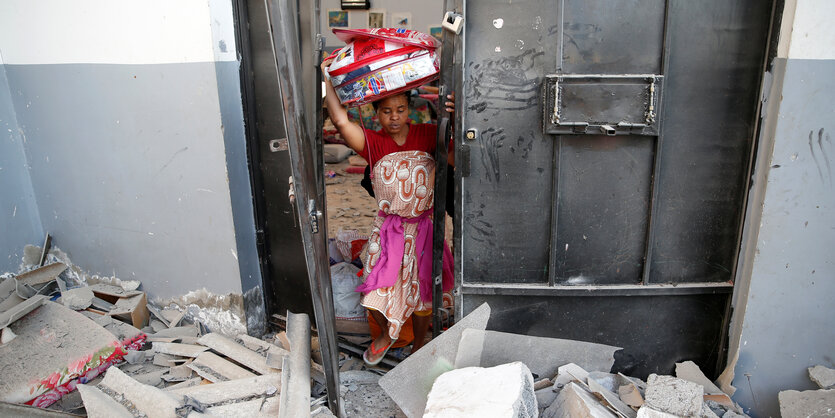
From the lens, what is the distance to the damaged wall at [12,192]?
3.39 m

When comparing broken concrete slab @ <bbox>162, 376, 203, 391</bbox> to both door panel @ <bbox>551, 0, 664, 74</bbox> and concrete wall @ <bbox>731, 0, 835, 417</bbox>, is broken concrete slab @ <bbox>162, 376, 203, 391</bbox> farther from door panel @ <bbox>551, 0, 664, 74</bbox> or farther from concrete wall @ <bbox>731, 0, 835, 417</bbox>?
concrete wall @ <bbox>731, 0, 835, 417</bbox>

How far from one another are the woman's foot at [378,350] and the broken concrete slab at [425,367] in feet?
1.66

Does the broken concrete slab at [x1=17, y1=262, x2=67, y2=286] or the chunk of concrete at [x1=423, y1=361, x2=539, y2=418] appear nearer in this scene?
the chunk of concrete at [x1=423, y1=361, x2=539, y2=418]

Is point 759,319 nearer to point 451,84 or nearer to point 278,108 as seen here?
point 451,84

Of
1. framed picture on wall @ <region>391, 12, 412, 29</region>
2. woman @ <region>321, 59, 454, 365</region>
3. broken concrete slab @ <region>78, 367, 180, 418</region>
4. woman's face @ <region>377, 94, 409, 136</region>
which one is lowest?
broken concrete slab @ <region>78, 367, 180, 418</region>

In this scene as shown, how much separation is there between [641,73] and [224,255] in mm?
2415

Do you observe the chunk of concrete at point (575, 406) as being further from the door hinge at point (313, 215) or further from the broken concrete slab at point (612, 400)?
the door hinge at point (313, 215)

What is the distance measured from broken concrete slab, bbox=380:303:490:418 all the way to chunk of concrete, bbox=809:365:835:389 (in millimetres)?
1549

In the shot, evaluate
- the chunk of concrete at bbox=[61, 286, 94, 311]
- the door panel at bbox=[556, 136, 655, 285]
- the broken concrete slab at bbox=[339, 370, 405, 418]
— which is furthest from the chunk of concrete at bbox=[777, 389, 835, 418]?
the chunk of concrete at bbox=[61, 286, 94, 311]

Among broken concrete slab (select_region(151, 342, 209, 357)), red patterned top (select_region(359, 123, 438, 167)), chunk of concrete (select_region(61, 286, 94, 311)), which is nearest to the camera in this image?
red patterned top (select_region(359, 123, 438, 167))

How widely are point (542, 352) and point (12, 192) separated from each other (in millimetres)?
3454

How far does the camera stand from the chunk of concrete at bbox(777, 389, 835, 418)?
2.42m

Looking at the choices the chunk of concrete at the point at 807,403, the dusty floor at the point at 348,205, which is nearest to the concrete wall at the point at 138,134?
the dusty floor at the point at 348,205

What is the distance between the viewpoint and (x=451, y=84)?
2357 millimetres
